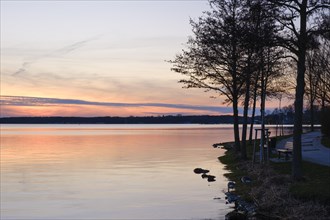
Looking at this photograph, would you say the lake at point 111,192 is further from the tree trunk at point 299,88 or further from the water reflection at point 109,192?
the tree trunk at point 299,88

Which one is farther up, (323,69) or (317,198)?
(323,69)

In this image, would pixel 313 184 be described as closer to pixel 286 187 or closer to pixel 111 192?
pixel 286 187

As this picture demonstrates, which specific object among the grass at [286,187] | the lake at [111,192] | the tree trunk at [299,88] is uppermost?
the tree trunk at [299,88]

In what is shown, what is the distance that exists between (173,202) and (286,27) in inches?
429

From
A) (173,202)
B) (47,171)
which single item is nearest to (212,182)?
(173,202)

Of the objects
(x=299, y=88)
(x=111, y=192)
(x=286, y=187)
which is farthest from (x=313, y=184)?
(x=111, y=192)

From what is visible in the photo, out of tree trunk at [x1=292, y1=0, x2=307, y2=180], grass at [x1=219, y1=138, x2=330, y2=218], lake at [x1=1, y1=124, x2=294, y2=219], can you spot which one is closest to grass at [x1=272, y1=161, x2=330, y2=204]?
grass at [x1=219, y1=138, x2=330, y2=218]

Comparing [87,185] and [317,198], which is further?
[87,185]

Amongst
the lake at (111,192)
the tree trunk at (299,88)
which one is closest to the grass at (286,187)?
the tree trunk at (299,88)

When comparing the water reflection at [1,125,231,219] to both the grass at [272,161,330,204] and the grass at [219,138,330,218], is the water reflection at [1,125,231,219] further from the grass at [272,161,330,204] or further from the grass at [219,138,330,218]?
the grass at [272,161,330,204]

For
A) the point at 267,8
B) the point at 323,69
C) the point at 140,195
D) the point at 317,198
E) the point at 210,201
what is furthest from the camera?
the point at 323,69

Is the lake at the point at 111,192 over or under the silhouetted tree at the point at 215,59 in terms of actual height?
under

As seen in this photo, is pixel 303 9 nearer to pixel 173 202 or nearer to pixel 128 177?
pixel 173 202

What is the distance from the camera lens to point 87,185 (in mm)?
34094
